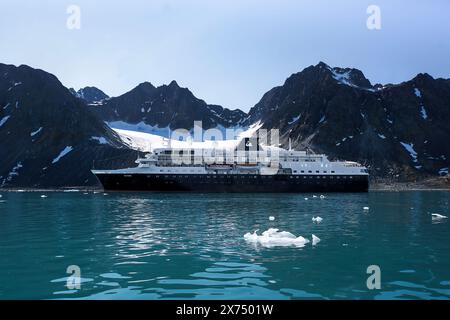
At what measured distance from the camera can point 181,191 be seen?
87.8 metres

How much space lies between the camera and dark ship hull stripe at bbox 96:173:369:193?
3438 inches

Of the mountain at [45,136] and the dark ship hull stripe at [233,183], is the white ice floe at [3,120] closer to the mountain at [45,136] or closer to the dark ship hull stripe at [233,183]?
the mountain at [45,136]

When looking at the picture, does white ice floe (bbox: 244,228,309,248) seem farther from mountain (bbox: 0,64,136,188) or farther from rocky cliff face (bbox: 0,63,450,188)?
rocky cliff face (bbox: 0,63,450,188)

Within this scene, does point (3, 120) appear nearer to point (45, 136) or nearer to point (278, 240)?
point (45, 136)

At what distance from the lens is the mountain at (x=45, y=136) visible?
147 m

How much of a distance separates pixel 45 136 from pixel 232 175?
104280mm

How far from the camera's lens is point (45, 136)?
6501 inches

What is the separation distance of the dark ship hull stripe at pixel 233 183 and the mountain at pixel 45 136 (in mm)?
58346

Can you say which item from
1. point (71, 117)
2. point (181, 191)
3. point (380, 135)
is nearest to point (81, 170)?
point (71, 117)

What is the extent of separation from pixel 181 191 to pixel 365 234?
64717mm

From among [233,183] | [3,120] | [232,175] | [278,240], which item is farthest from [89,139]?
[278,240]

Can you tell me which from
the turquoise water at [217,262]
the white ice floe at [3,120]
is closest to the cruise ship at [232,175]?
the turquoise water at [217,262]

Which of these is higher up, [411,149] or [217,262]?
[411,149]
